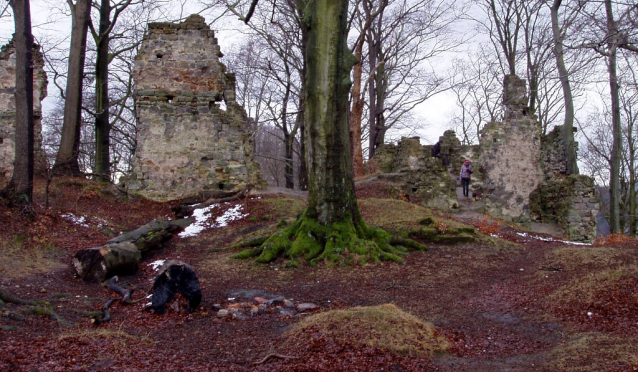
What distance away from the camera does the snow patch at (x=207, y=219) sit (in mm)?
11180

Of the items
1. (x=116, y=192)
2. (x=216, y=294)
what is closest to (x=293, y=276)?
(x=216, y=294)

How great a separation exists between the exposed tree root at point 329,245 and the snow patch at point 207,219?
10.2 feet

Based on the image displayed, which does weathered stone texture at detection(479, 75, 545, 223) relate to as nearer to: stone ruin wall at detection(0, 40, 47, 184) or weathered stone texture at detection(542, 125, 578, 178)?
weathered stone texture at detection(542, 125, 578, 178)

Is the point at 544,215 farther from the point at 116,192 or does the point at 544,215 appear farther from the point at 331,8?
the point at 116,192

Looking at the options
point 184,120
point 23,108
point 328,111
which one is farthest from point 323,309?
point 184,120

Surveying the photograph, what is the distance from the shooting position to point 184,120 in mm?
14875

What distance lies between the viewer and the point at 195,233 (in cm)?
1100

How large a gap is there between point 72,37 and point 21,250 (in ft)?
38.0

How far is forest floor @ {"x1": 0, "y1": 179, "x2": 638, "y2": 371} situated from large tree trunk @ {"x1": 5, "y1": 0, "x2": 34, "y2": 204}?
689 mm

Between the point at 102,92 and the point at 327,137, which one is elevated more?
the point at 102,92

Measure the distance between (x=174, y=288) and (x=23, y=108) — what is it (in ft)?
20.6

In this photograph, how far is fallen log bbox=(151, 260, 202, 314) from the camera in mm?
5504

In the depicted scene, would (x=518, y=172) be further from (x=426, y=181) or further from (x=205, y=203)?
(x=205, y=203)

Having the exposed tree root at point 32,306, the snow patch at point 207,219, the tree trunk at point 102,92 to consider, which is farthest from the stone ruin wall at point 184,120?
the exposed tree root at point 32,306
